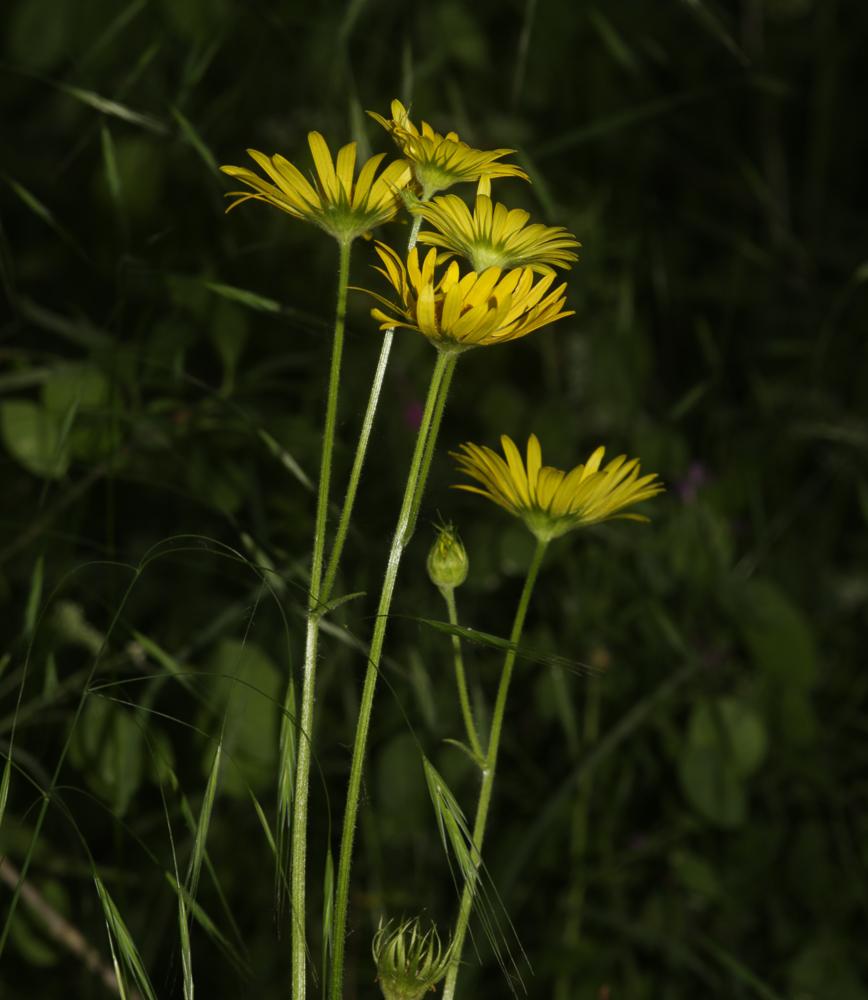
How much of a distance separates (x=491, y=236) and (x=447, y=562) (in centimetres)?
11

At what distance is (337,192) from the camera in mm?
429

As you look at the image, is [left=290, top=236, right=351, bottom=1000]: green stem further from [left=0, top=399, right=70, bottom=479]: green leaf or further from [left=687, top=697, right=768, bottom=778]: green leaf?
[left=687, top=697, right=768, bottom=778]: green leaf

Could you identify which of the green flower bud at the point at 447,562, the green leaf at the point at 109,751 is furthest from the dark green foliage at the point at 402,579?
the green flower bud at the point at 447,562

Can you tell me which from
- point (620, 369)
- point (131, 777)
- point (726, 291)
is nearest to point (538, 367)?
point (726, 291)

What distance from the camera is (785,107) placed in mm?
1688

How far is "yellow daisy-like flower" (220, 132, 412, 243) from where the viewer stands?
0.41 meters

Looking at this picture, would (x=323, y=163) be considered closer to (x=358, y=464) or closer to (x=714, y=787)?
(x=358, y=464)

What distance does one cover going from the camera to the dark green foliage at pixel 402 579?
0.71 meters

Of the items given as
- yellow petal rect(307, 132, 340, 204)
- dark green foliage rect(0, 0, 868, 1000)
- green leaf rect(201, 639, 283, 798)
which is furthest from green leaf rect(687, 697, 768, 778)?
yellow petal rect(307, 132, 340, 204)

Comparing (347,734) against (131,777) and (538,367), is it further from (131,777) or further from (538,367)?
(538,367)

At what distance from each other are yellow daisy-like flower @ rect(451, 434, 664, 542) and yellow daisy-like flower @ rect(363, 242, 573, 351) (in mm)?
45

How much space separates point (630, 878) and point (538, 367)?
63cm

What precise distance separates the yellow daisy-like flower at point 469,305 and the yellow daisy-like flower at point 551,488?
4 cm

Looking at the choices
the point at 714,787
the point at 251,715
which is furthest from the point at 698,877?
the point at 251,715
